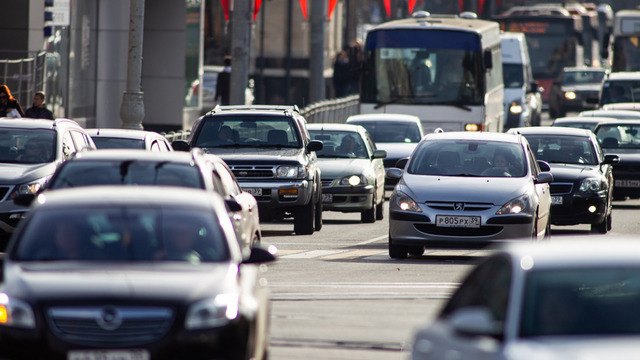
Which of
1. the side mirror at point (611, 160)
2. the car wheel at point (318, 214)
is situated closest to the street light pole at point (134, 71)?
the car wheel at point (318, 214)

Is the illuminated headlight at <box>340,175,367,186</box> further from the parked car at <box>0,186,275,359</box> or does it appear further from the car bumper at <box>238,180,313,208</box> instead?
the parked car at <box>0,186,275,359</box>

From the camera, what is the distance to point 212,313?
7500 millimetres

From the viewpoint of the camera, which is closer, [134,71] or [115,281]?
[115,281]

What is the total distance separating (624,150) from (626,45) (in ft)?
81.2

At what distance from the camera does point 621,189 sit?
2816 centimetres

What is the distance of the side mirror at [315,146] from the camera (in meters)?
20.4

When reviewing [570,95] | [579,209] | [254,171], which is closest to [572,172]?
[579,209]

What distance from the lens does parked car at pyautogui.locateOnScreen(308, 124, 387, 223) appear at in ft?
75.6

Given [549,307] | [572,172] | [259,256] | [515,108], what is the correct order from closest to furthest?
1. [549,307]
2. [259,256]
3. [572,172]
4. [515,108]

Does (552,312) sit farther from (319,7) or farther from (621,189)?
(319,7)

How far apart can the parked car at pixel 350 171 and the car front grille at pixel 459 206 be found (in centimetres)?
652

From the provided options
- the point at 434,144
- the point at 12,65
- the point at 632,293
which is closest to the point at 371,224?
the point at 434,144

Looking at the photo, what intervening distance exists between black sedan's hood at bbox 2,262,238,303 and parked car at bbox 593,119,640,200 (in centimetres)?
2079

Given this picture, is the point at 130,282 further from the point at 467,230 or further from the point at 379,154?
the point at 379,154
